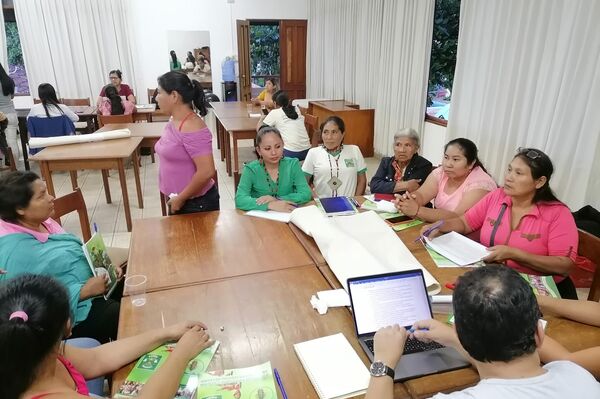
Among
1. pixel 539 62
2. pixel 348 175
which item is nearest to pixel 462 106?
pixel 539 62

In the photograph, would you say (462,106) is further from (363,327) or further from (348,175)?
(363,327)

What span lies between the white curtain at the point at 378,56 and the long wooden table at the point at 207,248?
368cm

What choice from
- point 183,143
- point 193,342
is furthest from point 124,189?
point 193,342

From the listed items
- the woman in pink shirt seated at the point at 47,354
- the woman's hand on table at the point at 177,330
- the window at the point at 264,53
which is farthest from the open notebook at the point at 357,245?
the window at the point at 264,53

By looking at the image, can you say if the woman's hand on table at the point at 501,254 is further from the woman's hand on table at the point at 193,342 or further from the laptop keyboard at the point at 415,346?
the woman's hand on table at the point at 193,342

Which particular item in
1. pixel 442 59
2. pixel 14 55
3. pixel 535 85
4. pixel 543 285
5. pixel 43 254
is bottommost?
pixel 543 285

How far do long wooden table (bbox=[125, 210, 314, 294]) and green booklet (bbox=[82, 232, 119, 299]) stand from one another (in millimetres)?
118

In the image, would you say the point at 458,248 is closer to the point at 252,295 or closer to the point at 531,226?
the point at 531,226

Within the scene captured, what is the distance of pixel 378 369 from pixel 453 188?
65.7 inches

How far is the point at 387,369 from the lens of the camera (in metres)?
1.04

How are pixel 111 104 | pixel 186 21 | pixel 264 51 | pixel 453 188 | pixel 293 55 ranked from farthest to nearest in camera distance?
pixel 264 51 < pixel 293 55 < pixel 186 21 < pixel 111 104 < pixel 453 188

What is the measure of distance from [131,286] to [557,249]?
1807 mm

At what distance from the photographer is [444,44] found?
491cm

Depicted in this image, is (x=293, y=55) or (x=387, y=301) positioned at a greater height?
(x=293, y=55)
